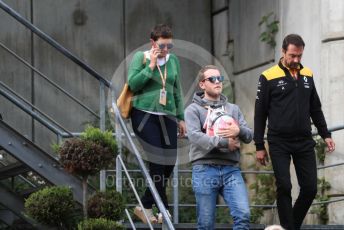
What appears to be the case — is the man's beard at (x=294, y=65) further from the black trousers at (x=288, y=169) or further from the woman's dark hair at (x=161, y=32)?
the woman's dark hair at (x=161, y=32)

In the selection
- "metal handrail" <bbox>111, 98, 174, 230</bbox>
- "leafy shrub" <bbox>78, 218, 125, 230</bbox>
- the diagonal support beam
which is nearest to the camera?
"metal handrail" <bbox>111, 98, 174, 230</bbox>

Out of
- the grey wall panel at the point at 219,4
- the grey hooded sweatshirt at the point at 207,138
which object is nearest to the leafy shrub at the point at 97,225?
the grey hooded sweatshirt at the point at 207,138

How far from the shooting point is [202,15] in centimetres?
1421

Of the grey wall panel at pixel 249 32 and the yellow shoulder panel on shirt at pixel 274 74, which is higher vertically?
the grey wall panel at pixel 249 32

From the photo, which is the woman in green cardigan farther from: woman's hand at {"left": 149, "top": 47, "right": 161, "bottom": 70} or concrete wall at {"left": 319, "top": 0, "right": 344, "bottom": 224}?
concrete wall at {"left": 319, "top": 0, "right": 344, "bottom": 224}

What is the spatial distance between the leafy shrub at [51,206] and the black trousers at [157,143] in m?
0.73

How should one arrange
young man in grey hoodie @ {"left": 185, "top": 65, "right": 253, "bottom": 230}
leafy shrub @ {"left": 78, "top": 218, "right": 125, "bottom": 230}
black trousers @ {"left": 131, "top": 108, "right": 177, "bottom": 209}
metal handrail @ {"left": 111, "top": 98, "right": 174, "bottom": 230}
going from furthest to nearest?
black trousers @ {"left": 131, "top": 108, "right": 177, "bottom": 209}
leafy shrub @ {"left": 78, "top": 218, "right": 125, "bottom": 230}
young man in grey hoodie @ {"left": 185, "top": 65, "right": 253, "bottom": 230}
metal handrail @ {"left": 111, "top": 98, "right": 174, "bottom": 230}

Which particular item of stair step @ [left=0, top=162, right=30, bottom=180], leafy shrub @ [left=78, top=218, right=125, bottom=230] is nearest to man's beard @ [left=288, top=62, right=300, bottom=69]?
leafy shrub @ [left=78, top=218, right=125, bottom=230]

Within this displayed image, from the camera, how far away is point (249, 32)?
1301 cm

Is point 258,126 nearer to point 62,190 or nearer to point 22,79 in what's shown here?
point 62,190

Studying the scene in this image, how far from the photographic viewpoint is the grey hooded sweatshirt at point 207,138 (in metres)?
7.91

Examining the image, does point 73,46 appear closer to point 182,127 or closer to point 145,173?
point 182,127

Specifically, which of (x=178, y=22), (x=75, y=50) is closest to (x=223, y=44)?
(x=178, y=22)

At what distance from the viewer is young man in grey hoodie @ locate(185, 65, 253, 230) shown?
311 inches
